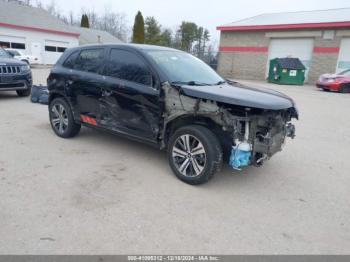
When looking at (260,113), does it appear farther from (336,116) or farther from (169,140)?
(336,116)

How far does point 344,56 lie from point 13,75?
2267cm

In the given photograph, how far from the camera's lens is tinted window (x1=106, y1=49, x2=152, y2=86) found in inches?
160

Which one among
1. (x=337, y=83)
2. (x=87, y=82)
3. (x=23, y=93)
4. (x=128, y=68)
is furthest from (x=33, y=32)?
(x=128, y=68)

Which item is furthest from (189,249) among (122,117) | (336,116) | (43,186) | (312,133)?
(336,116)

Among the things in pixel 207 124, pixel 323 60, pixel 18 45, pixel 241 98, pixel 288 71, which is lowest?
pixel 207 124

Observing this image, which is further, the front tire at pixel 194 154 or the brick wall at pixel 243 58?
the brick wall at pixel 243 58

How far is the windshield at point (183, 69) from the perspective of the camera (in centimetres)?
404

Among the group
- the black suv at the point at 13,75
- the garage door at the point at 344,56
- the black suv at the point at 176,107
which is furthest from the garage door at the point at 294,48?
the black suv at the point at 176,107

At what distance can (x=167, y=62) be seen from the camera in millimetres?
4238

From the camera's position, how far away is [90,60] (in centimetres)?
486

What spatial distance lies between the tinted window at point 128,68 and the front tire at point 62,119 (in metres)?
1.31

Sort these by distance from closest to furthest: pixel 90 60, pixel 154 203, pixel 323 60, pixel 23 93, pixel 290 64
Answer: pixel 154 203, pixel 90 60, pixel 23 93, pixel 290 64, pixel 323 60

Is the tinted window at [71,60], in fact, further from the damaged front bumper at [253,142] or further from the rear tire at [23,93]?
the rear tire at [23,93]

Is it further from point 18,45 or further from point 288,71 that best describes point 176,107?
point 18,45
